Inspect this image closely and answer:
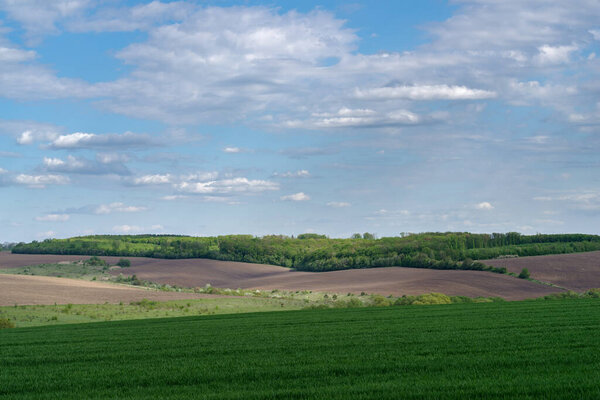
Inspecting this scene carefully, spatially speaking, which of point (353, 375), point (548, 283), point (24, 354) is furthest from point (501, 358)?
point (548, 283)

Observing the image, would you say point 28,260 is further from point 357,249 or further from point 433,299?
point 433,299

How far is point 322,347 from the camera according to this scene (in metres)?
18.1

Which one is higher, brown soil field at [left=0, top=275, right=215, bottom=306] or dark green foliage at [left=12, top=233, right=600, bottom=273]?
dark green foliage at [left=12, top=233, right=600, bottom=273]

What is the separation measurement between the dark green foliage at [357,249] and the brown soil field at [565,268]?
150 inches

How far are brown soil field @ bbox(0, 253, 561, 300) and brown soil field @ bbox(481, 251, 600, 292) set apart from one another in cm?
378

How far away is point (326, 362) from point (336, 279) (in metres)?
64.2

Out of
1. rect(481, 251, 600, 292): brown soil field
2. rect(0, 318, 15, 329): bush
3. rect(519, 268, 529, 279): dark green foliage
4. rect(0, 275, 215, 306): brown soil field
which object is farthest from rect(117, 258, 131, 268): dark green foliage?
rect(0, 318, 15, 329): bush

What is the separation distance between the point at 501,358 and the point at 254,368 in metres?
6.04

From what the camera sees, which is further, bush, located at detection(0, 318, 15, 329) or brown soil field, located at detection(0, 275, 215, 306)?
brown soil field, located at detection(0, 275, 215, 306)

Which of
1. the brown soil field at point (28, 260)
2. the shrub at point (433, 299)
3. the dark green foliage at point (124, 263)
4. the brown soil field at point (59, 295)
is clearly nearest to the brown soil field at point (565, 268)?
the shrub at point (433, 299)

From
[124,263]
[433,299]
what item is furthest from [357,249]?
[433,299]

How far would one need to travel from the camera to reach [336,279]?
78.6m

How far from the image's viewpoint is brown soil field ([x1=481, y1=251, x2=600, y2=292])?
61325mm

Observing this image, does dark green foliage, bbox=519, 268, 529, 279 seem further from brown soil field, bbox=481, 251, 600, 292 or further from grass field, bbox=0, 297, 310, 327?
grass field, bbox=0, 297, 310, 327
